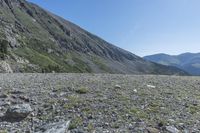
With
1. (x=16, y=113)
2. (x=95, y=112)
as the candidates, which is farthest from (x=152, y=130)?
(x=16, y=113)

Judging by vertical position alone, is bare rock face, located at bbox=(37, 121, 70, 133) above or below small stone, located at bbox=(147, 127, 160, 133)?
below

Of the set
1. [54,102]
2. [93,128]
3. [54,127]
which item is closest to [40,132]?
[54,127]

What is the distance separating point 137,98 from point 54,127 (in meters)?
8.74

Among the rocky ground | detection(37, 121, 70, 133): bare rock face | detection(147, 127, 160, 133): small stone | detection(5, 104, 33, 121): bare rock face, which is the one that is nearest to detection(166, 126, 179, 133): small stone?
the rocky ground

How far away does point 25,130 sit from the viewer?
1495 cm

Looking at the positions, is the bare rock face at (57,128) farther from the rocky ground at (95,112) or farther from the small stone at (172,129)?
the small stone at (172,129)

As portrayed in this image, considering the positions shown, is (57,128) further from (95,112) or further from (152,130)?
(152,130)

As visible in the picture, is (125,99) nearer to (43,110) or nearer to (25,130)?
(43,110)

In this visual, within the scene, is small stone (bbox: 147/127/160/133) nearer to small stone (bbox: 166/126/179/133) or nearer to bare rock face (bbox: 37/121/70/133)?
small stone (bbox: 166/126/179/133)

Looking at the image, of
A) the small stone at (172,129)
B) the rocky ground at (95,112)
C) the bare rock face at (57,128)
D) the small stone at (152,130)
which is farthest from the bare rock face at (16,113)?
the small stone at (172,129)

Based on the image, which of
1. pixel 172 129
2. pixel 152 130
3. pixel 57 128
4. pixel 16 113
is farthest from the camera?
pixel 16 113

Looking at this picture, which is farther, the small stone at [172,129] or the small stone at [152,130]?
the small stone at [172,129]

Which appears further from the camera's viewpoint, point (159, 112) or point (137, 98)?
point (137, 98)

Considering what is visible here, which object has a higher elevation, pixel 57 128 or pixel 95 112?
pixel 95 112
